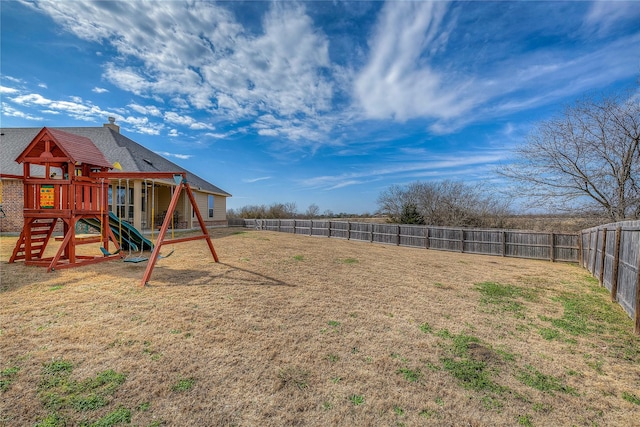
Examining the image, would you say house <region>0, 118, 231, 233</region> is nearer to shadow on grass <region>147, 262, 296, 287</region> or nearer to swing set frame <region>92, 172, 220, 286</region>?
swing set frame <region>92, 172, 220, 286</region>

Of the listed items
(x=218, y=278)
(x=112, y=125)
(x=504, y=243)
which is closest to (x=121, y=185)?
(x=112, y=125)

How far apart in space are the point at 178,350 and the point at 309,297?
8.28ft

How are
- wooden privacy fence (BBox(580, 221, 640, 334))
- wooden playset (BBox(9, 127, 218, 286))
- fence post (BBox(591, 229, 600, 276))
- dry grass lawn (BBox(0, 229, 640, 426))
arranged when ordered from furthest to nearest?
fence post (BBox(591, 229, 600, 276)) < wooden playset (BBox(9, 127, 218, 286)) < wooden privacy fence (BBox(580, 221, 640, 334)) < dry grass lawn (BBox(0, 229, 640, 426))

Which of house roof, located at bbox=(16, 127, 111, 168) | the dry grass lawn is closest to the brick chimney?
house roof, located at bbox=(16, 127, 111, 168)

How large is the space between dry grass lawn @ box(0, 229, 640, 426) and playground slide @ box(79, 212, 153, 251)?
2317mm

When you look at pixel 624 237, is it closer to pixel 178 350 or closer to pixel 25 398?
pixel 178 350

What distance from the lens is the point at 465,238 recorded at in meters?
14.8

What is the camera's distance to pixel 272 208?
3653cm

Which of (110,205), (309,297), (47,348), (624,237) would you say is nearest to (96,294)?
(47,348)

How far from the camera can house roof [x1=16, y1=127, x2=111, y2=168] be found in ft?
21.8

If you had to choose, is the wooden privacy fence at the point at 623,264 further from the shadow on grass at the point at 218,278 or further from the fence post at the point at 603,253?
the shadow on grass at the point at 218,278

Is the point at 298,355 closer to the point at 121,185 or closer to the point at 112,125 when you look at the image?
the point at 121,185

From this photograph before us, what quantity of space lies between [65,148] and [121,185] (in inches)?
316

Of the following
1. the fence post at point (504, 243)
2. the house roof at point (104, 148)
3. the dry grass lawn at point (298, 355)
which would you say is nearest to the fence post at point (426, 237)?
the fence post at point (504, 243)
